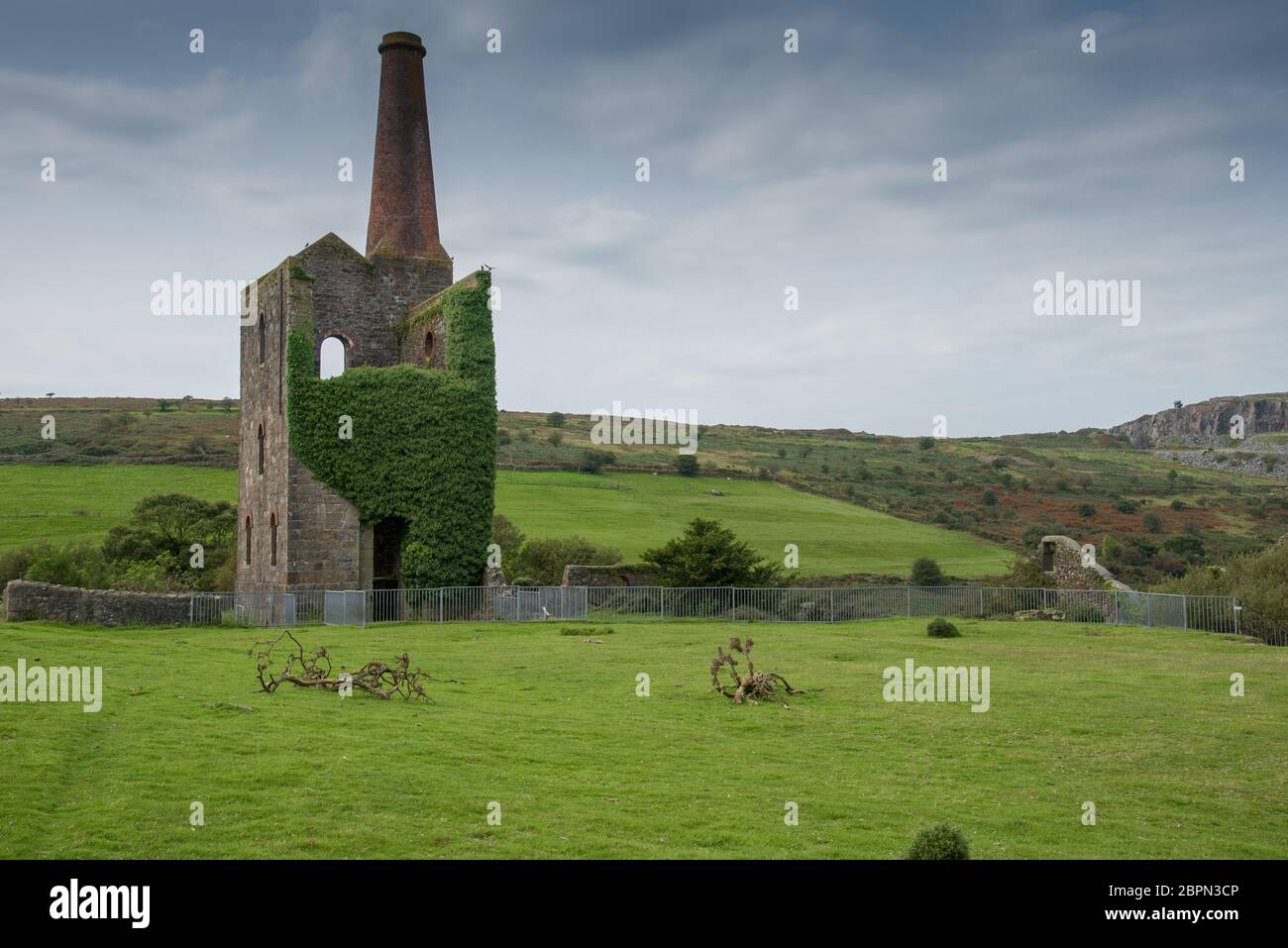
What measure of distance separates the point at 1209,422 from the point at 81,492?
453ft

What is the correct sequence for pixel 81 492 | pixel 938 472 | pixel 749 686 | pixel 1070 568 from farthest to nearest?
pixel 938 472
pixel 81 492
pixel 1070 568
pixel 749 686

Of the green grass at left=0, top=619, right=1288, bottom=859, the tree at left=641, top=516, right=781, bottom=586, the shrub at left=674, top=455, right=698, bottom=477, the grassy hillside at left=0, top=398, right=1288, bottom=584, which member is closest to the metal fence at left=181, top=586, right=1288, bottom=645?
the tree at left=641, top=516, right=781, bottom=586

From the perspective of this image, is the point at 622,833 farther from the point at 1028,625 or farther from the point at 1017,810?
the point at 1028,625

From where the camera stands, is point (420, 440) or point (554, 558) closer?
point (420, 440)

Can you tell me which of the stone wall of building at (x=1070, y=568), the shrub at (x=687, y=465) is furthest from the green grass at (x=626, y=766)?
the shrub at (x=687, y=465)

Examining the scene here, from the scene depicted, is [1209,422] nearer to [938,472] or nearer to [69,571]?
[938,472]

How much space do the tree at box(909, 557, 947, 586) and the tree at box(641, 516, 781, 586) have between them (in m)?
16.2

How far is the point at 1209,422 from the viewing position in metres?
149

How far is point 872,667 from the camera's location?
81.0 ft

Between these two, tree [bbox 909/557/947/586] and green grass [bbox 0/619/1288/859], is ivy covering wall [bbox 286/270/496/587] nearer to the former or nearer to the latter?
green grass [bbox 0/619/1288/859]

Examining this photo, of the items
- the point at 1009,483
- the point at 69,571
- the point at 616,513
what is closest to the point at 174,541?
the point at 69,571

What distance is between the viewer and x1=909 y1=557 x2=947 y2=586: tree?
55656 mm
